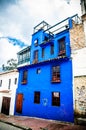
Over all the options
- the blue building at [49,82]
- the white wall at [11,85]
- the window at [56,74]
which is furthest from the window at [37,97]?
the white wall at [11,85]

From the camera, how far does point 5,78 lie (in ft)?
75.1

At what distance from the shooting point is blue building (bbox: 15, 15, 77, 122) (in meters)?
13.5

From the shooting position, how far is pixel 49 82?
50.4 ft

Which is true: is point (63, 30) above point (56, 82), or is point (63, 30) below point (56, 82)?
above

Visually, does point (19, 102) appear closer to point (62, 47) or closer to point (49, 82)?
point (49, 82)

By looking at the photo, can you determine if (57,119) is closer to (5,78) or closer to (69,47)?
(69,47)

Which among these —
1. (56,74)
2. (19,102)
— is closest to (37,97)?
(19,102)

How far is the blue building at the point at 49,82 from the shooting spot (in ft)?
44.3

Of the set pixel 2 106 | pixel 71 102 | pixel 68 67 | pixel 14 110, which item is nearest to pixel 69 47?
pixel 68 67

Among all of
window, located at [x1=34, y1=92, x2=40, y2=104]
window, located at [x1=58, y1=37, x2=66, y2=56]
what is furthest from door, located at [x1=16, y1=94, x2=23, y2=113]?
window, located at [x1=58, y1=37, x2=66, y2=56]

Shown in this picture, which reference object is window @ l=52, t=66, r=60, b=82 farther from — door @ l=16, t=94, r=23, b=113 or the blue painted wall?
door @ l=16, t=94, r=23, b=113

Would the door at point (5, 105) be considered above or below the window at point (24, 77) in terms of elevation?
below

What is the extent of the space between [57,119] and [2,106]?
1165 cm

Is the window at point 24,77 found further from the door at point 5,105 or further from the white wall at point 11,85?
the door at point 5,105
